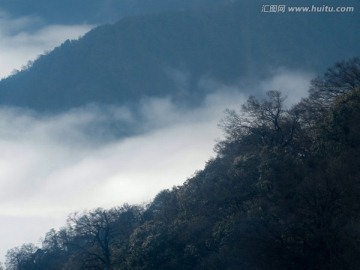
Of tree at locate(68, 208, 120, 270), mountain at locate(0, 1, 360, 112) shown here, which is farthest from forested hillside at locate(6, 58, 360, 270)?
mountain at locate(0, 1, 360, 112)

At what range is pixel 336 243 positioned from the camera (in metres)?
24.4

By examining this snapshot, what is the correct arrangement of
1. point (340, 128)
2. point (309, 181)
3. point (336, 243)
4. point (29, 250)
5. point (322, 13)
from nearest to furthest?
point (336, 243), point (309, 181), point (340, 128), point (29, 250), point (322, 13)

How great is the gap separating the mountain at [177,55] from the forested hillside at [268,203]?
3134 cm

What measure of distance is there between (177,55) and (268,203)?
58076 mm

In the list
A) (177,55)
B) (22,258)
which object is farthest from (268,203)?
(177,55)

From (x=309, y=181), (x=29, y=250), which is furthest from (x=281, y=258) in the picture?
(x=29, y=250)

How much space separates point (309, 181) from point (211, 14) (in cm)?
6702

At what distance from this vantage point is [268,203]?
32.5 metres

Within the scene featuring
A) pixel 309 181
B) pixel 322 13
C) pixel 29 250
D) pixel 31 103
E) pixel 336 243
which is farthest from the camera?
pixel 31 103

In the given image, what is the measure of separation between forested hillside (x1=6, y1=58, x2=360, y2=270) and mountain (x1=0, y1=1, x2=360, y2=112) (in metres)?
31.3

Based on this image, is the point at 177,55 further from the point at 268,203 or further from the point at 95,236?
the point at 268,203

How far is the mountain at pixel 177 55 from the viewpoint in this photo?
A: 82125mm

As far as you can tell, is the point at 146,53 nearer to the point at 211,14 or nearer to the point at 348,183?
the point at 211,14

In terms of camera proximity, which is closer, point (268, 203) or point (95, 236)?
point (268, 203)
